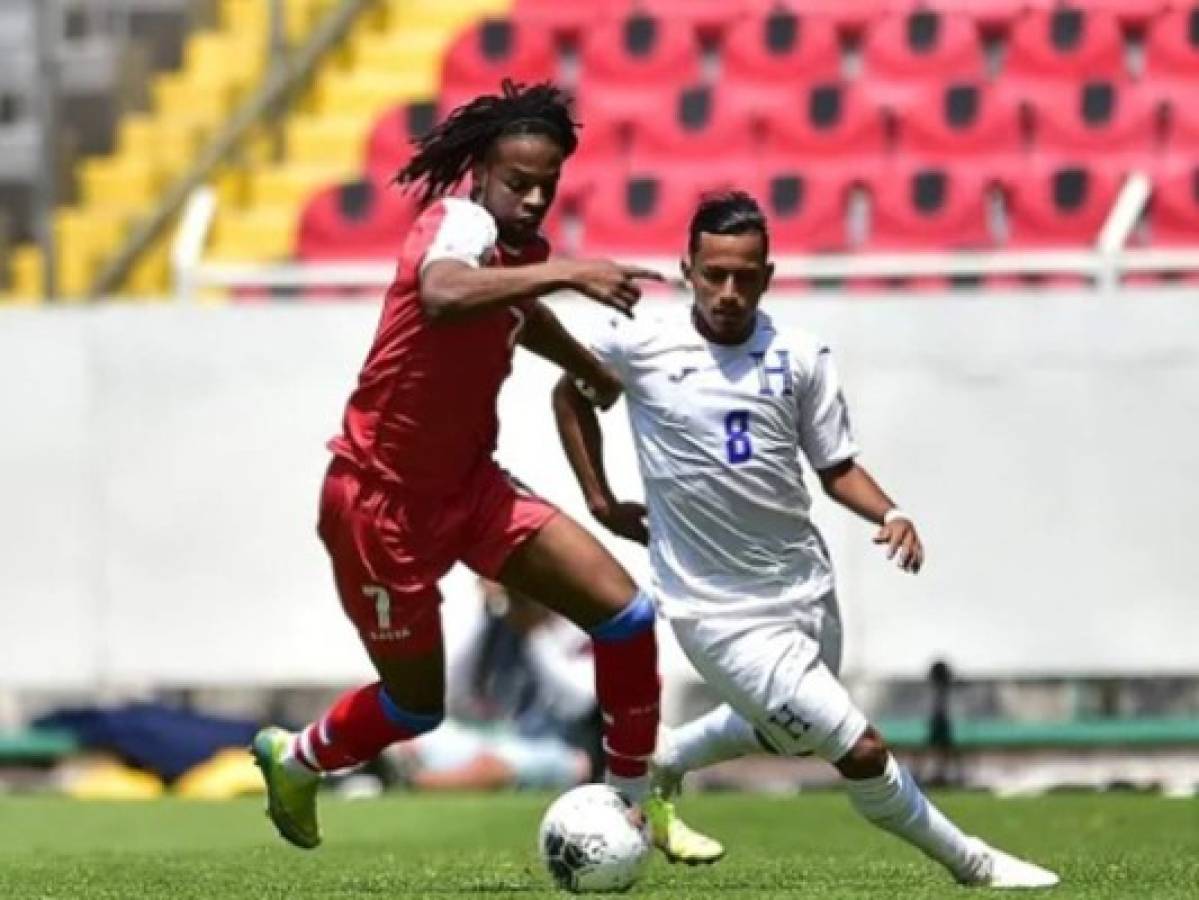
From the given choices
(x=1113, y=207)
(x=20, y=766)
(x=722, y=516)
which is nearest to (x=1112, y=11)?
(x=1113, y=207)

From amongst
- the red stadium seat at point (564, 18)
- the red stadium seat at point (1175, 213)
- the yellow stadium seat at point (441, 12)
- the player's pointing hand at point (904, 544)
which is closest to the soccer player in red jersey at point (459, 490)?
the player's pointing hand at point (904, 544)

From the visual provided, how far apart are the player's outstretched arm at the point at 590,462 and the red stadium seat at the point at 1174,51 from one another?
10677 millimetres

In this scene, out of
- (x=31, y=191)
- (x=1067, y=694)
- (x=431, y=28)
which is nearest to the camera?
(x=1067, y=694)

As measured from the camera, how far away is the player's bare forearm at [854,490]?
917 centimetres

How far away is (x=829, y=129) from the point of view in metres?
19.9

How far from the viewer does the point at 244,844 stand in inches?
520

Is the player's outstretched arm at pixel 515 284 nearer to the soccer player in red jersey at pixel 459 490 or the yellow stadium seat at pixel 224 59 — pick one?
the soccer player in red jersey at pixel 459 490

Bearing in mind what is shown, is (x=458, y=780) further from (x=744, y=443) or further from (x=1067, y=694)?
(x=744, y=443)

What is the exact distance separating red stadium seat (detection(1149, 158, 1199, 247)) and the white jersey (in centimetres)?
907

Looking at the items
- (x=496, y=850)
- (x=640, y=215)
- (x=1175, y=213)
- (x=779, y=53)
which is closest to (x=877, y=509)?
(x=496, y=850)

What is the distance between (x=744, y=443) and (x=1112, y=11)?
11612 millimetres

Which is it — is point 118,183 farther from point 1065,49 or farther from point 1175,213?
point 1175,213

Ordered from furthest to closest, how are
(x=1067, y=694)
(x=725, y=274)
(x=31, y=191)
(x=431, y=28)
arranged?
(x=431, y=28)
(x=31, y=191)
(x=1067, y=694)
(x=725, y=274)

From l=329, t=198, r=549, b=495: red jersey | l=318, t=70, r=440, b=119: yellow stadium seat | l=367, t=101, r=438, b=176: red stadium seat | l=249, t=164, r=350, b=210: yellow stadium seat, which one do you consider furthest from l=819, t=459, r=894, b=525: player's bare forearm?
l=318, t=70, r=440, b=119: yellow stadium seat
